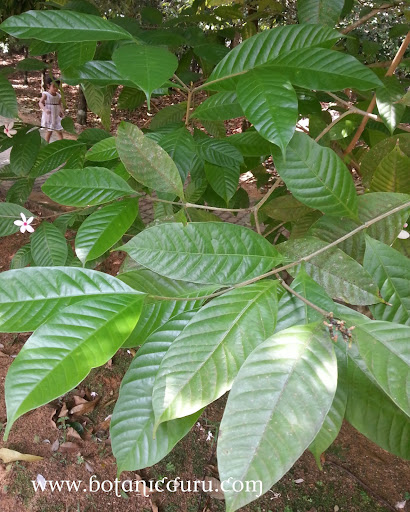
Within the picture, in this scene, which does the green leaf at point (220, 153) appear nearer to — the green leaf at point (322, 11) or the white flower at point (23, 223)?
the green leaf at point (322, 11)

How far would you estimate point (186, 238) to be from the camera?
2.40ft

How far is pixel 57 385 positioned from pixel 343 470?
2062 millimetres

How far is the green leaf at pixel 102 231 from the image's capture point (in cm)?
93

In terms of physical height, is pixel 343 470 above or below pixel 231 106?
below

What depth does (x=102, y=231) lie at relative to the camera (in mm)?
945

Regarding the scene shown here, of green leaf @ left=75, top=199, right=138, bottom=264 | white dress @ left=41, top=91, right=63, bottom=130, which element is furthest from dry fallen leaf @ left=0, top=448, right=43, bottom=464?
white dress @ left=41, top=91, right=63, bottom=130

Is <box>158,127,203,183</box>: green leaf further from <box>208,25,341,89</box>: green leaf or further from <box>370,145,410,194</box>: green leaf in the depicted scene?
<box>370,145,410,194</box>: green leaf

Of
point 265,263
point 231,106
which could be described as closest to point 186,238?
point 265,263

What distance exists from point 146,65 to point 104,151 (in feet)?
0.92

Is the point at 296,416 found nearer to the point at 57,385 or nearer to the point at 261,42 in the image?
the point at 57,385

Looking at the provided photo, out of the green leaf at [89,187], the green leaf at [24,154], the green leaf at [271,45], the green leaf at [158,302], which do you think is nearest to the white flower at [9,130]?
the green leaf at [24,154]

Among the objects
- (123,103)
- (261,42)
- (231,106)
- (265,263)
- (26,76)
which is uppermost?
(261,42)

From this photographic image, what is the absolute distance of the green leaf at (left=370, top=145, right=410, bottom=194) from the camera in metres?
1.02

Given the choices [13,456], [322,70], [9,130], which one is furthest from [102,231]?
[13,456]
